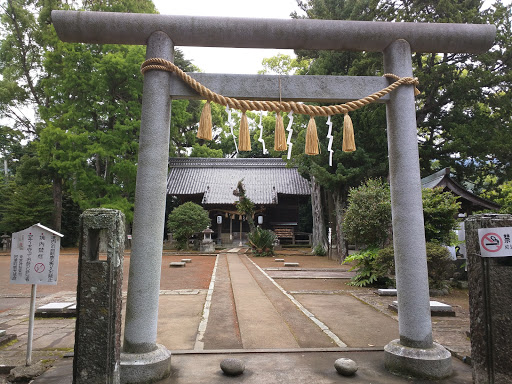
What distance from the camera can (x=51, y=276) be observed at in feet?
11.8

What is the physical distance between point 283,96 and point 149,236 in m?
1.92

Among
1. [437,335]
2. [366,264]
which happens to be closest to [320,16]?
[366,264]

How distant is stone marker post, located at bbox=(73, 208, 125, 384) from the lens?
244 cm

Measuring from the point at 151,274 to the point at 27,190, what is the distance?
20.8 meters

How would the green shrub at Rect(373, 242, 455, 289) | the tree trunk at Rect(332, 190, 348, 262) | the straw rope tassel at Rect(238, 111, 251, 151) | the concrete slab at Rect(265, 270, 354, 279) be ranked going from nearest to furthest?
the straw rope tassel at Rect(238, 111, 251, 151), the green shrub at Rect(373, 242, 455, 289), the concrete slab at Rect(265, 270, 354, 279), the tree trunk at Rect(332, 190, 348, 262)

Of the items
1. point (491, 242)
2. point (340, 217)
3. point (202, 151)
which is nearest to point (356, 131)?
point (340, 217)

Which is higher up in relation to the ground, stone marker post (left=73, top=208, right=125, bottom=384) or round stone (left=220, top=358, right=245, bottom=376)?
stone marker post (left=73, top=208, right=125, bottom=384)

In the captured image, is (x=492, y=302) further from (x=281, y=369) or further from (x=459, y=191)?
(x=459, y=191)

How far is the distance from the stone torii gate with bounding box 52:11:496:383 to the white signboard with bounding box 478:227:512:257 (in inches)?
26.4

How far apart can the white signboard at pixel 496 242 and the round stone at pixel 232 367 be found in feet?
7.38

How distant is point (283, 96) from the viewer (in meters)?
3.36

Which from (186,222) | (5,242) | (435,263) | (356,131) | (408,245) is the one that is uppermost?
(356,131)

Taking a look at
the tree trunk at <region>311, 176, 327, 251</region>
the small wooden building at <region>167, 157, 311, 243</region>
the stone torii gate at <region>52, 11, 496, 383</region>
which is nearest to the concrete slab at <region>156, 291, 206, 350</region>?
the stone torii gate at <region>52, 11, 496, 383</region>

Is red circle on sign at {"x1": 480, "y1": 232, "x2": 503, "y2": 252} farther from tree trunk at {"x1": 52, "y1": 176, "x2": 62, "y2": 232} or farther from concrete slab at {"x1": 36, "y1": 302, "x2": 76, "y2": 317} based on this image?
tree trunk at {"x1": 52, "y1": 176, "x2": 62, "y2": 232}
